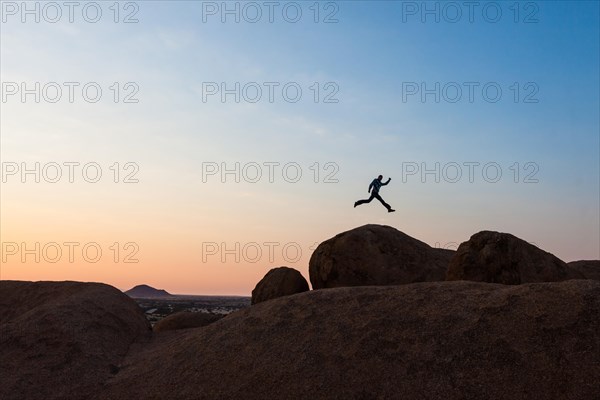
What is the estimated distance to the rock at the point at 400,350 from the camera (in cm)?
1144

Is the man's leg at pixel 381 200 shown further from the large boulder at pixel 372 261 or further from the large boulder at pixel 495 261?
the large boulder at pixel 495 261

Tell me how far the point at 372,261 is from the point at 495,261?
14.5 feet

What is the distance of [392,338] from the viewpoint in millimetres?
13117

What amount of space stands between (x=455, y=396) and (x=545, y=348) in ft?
6.79

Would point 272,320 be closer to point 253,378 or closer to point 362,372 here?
point 253,378

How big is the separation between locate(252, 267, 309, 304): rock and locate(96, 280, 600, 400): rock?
5.09m

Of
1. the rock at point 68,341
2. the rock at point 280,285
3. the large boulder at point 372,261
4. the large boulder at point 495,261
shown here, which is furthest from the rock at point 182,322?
the large boulder at point 495,261

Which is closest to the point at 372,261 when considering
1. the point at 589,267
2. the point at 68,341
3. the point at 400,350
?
the point at 400,350

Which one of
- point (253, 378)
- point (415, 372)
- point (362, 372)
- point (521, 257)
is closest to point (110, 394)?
point (253, 378)

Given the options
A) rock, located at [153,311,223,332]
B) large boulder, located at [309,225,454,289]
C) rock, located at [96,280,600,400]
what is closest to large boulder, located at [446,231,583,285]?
rock, located at [96,280,600,400]

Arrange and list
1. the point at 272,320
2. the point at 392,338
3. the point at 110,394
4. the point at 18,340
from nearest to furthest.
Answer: the point at 392,338 → the point at 110,394 → the point at 272,320 → the point at 18,340

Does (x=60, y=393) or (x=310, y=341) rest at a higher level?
(x=310, y=341)

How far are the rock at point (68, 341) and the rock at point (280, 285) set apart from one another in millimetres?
4062

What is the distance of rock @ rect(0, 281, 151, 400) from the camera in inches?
605
